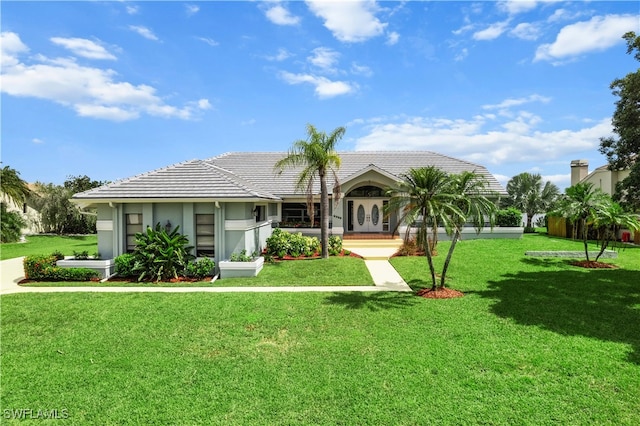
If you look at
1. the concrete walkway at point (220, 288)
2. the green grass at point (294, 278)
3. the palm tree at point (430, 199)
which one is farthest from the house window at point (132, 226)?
the palm tree at point (430, 199)

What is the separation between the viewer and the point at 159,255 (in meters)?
14.1

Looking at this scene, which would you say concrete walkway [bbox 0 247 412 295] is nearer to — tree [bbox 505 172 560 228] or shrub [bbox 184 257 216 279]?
shrub [bbox 184 257 216 279]

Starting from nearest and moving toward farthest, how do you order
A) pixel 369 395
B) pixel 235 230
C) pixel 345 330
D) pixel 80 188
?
pixel 369 395, pixel 345 330, pixel 235 230, pixel 80 188

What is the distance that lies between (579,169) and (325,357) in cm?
3764

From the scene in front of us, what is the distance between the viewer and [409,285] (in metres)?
12.8

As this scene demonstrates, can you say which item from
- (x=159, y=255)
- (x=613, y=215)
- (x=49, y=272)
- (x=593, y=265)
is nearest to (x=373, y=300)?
(x=159, y=255)

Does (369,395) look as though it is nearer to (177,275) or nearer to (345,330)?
(345,330)

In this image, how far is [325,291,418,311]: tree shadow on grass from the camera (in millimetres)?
10195

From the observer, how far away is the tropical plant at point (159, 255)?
1392cm

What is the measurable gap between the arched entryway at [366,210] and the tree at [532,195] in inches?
568

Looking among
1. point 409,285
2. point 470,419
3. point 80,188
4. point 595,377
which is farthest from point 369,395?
point 80,188

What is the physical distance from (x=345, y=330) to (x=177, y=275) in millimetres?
8906

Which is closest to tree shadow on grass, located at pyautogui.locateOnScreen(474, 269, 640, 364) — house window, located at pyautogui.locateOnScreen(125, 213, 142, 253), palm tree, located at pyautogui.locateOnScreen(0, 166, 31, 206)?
house window, located at pyautogui.locateOnScreen(125, 213, 142, 253)

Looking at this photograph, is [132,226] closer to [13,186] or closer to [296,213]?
[296,213]
